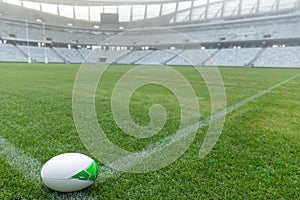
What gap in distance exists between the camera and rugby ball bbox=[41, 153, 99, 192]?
1576 millimetres

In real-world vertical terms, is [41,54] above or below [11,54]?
above

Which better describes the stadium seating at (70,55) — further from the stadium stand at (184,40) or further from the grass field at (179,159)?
the grass field at (179,159)

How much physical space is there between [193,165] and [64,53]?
143 feet

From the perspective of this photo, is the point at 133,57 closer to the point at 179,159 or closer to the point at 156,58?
the point at 156,58

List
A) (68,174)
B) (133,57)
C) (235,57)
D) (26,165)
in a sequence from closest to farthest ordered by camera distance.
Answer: (68,174)
(26,165)
(235,57)
(133,57)

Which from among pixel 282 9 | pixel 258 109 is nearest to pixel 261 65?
pixel 282 9

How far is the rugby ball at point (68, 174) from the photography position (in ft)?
5.17

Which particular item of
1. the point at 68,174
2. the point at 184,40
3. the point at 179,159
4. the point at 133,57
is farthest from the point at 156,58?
the point at 68,174

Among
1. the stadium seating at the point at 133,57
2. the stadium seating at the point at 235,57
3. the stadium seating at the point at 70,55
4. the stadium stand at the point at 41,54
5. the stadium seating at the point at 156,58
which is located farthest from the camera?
the stadium seating at the point at 133,57

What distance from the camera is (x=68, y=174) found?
61.7 inches

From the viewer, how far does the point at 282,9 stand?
35906mm

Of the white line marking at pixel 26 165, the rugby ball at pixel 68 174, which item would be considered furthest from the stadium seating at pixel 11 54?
the rugby ball at pixel 68 174

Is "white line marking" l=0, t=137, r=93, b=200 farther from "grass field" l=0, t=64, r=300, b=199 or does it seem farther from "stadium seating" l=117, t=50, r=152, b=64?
"stadium seating" l=117, t=50, r=152, b=64

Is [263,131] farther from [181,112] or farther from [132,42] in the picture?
[132,42]
